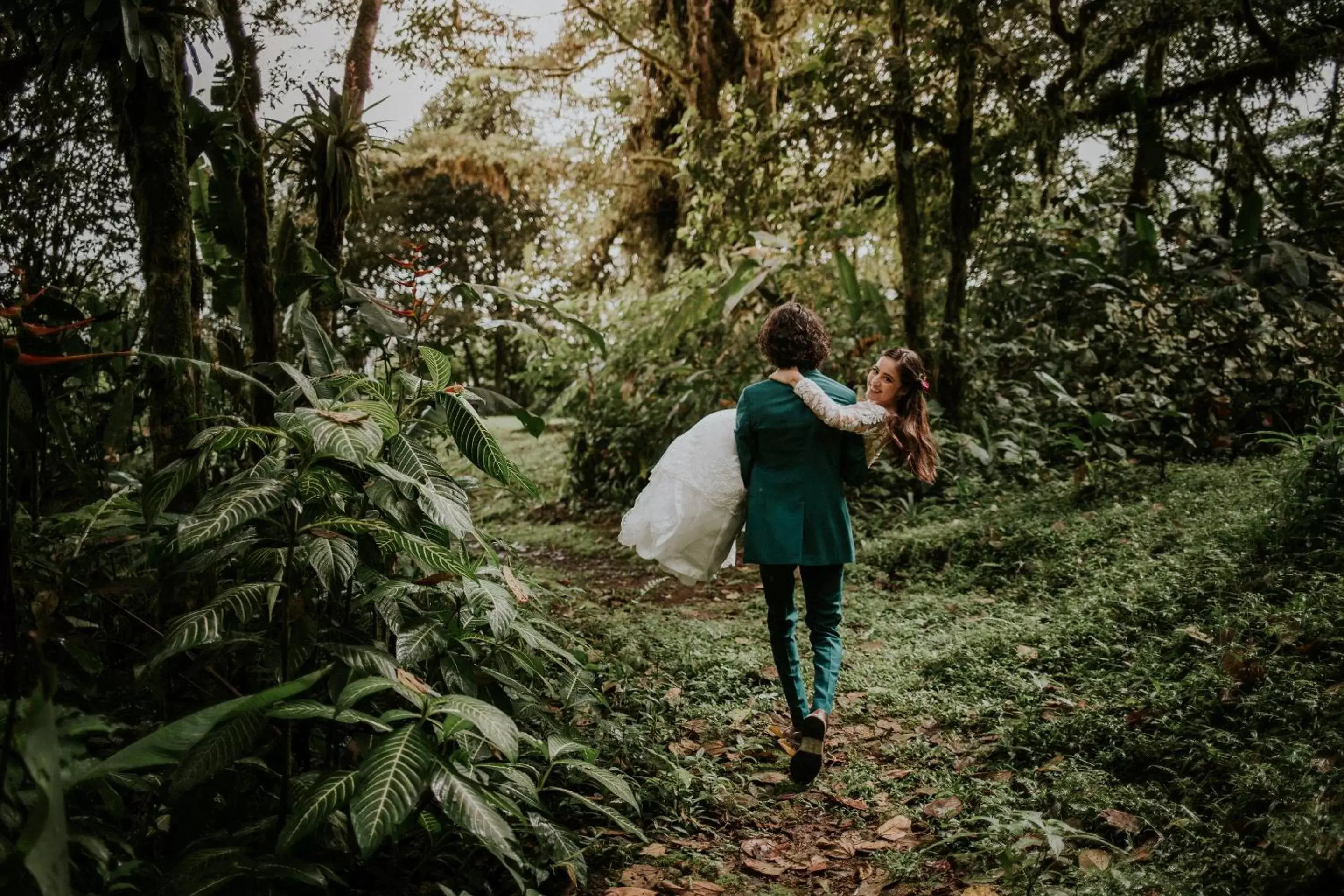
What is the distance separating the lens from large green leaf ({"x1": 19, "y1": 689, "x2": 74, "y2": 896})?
121 centimetres

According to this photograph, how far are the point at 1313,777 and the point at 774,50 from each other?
8995mm

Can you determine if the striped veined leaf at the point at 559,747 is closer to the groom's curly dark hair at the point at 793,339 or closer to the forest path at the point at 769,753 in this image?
the forest path at the point at 769,753

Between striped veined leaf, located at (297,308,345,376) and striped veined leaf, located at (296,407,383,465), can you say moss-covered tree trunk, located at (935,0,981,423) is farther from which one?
striped veined leaf, located at (296,407,383,465)

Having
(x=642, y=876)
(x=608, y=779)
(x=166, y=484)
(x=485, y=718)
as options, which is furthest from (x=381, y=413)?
(x=642, y=876)

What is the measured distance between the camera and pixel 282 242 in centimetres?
463

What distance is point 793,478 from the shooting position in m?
3.52

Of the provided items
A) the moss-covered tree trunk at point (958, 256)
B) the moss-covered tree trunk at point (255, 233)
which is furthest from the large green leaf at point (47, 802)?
the moss-covered tree trunk at point (958, 256)

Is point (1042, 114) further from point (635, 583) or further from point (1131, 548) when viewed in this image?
point (635, 583)

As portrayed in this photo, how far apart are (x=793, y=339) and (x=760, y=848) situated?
1.85 metres

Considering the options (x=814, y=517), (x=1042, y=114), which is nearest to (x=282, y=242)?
(x=814, y=517)

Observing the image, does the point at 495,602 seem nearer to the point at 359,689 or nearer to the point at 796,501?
the point at 359,689

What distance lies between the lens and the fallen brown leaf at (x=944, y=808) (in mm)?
2879

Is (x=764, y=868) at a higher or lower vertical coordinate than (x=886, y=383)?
lower

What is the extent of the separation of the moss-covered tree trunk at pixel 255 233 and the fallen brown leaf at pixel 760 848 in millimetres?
2641
